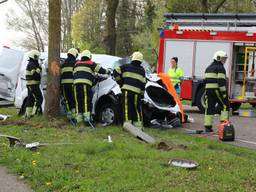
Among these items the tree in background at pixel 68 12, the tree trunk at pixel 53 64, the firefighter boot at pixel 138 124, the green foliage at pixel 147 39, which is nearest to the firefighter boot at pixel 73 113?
the tree trunk at pixel 53 64

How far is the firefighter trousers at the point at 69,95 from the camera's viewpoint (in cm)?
1099

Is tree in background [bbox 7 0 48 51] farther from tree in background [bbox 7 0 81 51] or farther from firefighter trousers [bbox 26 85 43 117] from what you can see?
firefighter trousers [bbox 26 85 43 117]

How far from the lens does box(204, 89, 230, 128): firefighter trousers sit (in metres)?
10.1

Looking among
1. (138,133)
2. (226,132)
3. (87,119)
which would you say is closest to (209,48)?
(87,119)

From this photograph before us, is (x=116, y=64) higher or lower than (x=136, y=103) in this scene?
higher

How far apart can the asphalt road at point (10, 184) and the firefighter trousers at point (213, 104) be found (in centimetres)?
497

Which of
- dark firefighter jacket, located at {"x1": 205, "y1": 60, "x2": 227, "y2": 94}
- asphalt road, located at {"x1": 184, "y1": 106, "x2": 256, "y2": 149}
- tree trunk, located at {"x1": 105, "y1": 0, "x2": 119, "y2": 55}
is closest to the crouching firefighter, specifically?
dark firefighter jacket, located at {"x1": 205, "y1": 60, "x2": 227, "y2": 94}

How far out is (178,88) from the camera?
1501 centimetres

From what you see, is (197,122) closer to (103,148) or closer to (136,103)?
(136,103)

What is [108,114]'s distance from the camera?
10.5m

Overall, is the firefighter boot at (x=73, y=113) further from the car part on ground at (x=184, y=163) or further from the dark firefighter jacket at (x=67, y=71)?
the car part on ground at (x=184, y=163)

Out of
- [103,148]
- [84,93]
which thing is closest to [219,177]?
[103,148]

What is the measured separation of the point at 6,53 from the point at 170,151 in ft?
27.9

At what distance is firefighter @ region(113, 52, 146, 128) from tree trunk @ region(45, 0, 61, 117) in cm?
140
